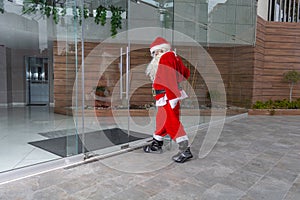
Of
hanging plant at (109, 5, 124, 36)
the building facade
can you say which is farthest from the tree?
hanging plant at (109, 5, 124, 36)

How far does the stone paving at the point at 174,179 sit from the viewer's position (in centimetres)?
186

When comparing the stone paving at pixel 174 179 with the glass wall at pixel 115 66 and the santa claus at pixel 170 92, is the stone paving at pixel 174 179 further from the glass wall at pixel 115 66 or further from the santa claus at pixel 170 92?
the glass wall at pixel 115 66

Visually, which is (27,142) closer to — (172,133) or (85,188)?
(85,188)

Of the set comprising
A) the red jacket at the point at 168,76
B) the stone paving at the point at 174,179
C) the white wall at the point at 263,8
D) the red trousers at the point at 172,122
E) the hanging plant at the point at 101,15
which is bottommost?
the stone paving at the point at 174,179

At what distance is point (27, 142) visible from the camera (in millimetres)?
3211

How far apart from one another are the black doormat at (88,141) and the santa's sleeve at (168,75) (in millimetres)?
1011

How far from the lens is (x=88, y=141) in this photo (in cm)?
296

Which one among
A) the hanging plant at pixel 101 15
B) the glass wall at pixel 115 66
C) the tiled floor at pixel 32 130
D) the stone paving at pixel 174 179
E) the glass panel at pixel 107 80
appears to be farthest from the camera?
the hanging plant at pixel 101 15

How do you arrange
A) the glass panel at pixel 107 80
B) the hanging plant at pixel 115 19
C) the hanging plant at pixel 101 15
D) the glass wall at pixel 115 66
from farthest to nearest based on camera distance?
1. the hanging plant at pixel 115 19
2. the hanging plant at pixel 101 15
3. the glass panel at pixel 107 80
4. the glass wall at pixel 115 66

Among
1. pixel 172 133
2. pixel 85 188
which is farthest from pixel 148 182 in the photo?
pixel 172 133

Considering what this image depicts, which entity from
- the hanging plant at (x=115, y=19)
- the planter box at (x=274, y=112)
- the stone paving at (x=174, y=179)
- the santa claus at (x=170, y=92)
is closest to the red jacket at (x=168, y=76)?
the santa claus at (x=170, y=92)

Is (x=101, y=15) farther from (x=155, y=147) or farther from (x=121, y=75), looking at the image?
(x=155, y=147)

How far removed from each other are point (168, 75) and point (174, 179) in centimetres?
103

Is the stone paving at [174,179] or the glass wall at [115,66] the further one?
the glass wall at [115,66]
